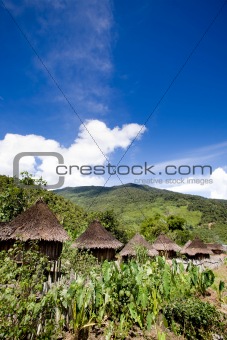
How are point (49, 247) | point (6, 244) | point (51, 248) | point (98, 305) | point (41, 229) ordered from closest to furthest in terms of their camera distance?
point (98, 305)
point (41, 229)
point (49, 247)
point (51, 248)
point (6, 244)

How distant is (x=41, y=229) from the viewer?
11781mm

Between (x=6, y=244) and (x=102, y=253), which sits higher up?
(x=6, y=244)

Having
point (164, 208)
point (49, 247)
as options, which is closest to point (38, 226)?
point (49, 247)

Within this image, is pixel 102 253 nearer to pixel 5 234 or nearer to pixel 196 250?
pixel 5 234

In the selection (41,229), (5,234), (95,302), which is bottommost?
(95,302)

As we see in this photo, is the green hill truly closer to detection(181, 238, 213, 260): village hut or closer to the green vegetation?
detection(181, 238, 213, 260): village hut

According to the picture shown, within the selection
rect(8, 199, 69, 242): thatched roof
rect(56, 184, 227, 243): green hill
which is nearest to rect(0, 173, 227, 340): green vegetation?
rect(8, 199, 69, 242): thatched roof

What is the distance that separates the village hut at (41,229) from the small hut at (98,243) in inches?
152

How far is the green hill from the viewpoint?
207 feet

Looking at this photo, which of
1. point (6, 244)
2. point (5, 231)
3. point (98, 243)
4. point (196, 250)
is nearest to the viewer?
point (5, 231)

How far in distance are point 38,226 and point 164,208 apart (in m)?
72.6

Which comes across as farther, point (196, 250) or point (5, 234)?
point (196, 250)

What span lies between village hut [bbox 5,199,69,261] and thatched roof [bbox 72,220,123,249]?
3796mm

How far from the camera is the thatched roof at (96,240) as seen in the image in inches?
653
